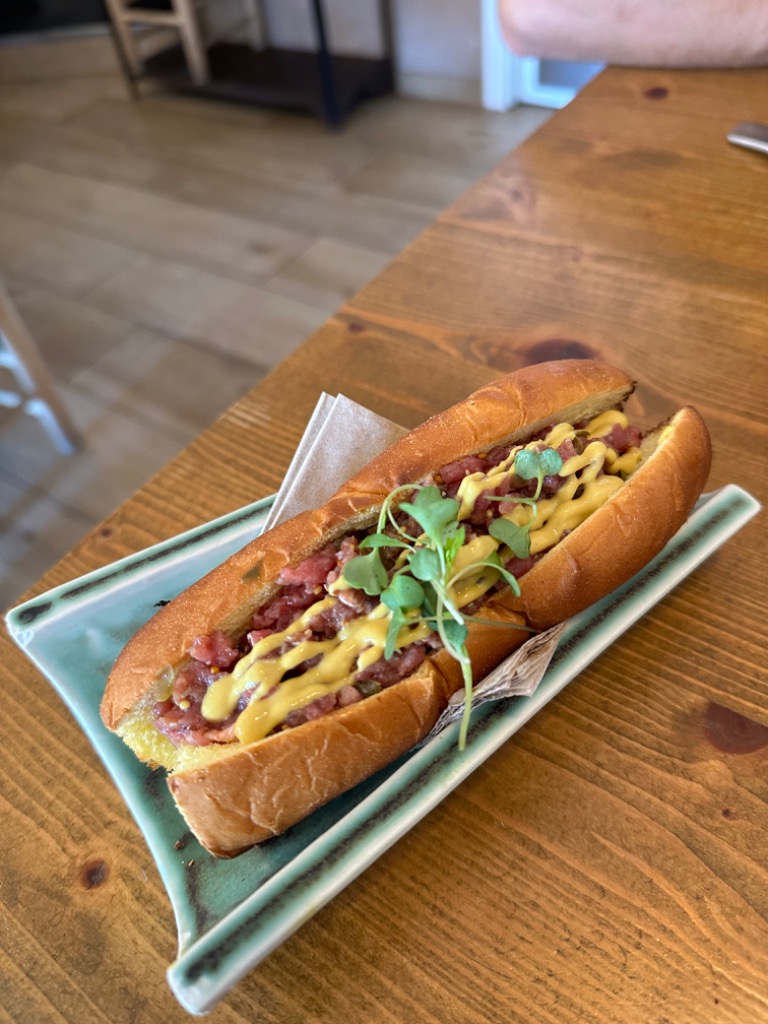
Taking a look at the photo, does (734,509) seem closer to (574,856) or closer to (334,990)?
(574,856)

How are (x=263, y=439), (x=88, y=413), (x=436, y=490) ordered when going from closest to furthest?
(x=436, y=490) → (x=263, y=439) → (x=88, y=413)

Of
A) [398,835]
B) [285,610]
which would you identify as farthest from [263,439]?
[398,835]

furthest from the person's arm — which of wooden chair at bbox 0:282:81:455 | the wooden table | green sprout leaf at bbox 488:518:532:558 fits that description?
wooden chair at bbox 0:282:81:455

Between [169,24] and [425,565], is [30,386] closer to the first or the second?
[425,565]

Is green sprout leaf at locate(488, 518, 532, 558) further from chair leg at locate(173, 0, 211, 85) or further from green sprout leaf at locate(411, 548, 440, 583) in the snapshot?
chair leg at locate(173, 0, 211, 85)

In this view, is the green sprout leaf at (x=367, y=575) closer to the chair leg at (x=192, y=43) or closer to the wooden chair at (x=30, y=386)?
the wooden chair at (x=30, y=386)

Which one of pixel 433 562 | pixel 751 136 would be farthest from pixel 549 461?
pixel 751 136

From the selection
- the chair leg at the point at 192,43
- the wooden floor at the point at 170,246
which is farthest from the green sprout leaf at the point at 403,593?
the chair leg at the point at 192,43
